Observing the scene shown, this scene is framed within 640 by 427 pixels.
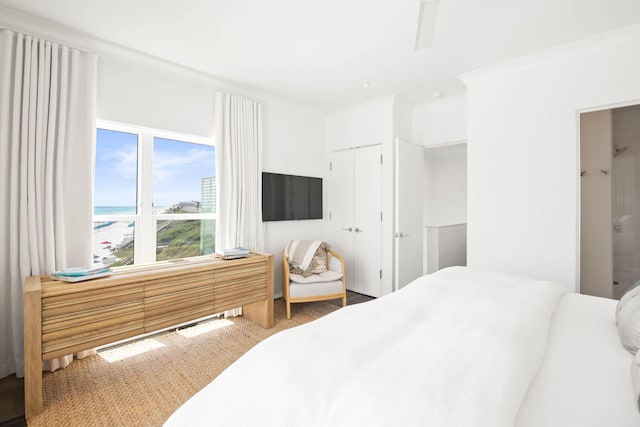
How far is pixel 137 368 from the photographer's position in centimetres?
229

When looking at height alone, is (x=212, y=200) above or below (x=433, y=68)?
below

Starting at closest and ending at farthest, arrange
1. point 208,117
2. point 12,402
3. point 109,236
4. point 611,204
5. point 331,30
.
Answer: point 12,402 → point 331,30 → point 109,236 → point 208,117 → point 611,204

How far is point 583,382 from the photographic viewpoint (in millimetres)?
988

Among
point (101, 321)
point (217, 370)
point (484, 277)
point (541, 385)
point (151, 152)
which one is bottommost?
point (217, 370)

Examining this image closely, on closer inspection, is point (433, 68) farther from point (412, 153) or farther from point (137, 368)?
point (137, 368)

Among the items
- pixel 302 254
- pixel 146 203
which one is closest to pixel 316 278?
pixel 302 254

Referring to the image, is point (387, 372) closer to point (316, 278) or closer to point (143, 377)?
point (143, 377)

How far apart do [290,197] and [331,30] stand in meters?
2.10

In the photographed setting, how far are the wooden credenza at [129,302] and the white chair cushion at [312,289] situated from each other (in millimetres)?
277

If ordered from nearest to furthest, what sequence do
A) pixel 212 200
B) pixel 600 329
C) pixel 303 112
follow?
pixel 600 329 → pixel 212 200 → pixel 303 112

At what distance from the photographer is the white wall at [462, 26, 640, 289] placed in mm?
2475

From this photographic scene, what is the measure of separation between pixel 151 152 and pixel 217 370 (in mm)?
2111

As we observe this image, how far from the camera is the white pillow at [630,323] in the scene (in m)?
1.14

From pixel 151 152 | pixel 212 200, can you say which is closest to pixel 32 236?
pixel 151 152
